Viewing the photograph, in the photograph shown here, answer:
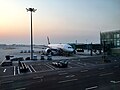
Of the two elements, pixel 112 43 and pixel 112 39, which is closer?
pixel 112 43

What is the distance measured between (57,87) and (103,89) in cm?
586

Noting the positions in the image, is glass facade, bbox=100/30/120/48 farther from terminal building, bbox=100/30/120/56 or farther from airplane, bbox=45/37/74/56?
airplane, bbox=45/37/74/56

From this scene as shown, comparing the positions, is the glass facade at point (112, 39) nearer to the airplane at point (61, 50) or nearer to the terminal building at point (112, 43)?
the terminal building at point (112, 43)

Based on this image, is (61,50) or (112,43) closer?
(112,43)

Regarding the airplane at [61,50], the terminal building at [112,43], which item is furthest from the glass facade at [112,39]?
the airplane at [61,50]

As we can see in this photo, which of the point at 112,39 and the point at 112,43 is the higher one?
the point at 112,39

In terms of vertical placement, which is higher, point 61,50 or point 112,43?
point 112,43

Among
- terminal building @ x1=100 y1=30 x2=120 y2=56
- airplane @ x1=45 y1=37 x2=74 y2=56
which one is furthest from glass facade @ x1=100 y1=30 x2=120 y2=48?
airplane @ x1=45 y1=37 x2=74 y2=56

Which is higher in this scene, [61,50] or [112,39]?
[112,39]

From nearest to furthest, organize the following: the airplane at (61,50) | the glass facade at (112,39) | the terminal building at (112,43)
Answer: the glass facade at (112,39), the airplane at (61,50), the terminal building at (112,43)

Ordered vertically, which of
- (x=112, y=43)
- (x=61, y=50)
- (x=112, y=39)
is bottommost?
(x=61, y=50)

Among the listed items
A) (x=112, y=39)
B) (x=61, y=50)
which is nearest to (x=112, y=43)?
(x=112, y=39)

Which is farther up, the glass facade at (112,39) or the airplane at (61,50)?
the glass facade at (112,39)

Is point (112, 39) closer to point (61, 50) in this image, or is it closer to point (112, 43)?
point (112, 43)
